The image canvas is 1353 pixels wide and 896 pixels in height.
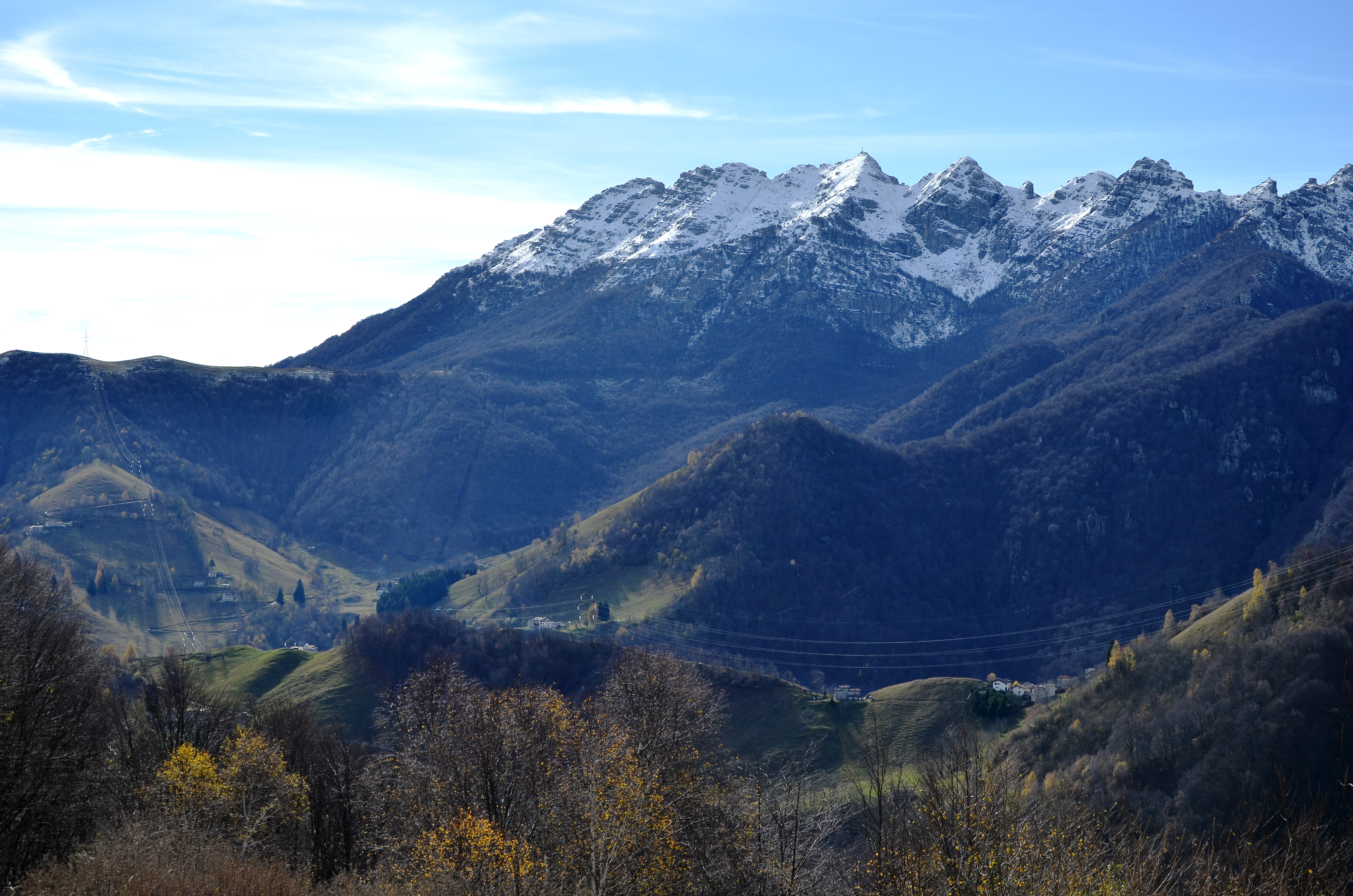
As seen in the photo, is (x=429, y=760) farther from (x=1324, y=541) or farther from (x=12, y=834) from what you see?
(x=1324, y=541)

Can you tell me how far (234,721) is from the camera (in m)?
92.4

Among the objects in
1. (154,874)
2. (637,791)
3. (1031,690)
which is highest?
(154,874)

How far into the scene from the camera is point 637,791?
157ft

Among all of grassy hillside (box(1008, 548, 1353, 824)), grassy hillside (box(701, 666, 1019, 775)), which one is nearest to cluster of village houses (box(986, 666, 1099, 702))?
grassy hillside (box(701, 666, 1019, 775))

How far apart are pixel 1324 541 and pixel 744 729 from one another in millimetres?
113175

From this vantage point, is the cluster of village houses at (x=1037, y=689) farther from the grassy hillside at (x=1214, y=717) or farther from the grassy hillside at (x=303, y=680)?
the grassy hillside at (x=303, y=680)

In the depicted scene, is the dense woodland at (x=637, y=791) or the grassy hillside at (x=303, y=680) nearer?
the dense woodland at (x=637, y=791)

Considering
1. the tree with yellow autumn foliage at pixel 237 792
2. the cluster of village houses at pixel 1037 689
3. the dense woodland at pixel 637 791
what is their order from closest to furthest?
the dense woodland at pixel 637 791, the tree with yellow autumn foliage at pixel 237 792, the cluster of village houses at pixel 1037 689

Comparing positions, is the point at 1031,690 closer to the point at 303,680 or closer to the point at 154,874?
the point at 303,680

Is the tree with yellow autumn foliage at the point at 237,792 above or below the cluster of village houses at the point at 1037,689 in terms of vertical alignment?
above

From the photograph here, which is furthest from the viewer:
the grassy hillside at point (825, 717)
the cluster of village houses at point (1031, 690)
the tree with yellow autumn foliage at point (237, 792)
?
the cluster of village houses at point (1031, 690)

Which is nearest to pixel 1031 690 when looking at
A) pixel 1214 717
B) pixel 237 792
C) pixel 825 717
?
pixel 825 717

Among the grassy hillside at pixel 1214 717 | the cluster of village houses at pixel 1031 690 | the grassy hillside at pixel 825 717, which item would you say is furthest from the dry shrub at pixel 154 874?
the cluster of village houses at pixel 1031 690

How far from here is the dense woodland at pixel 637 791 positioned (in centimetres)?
3934
